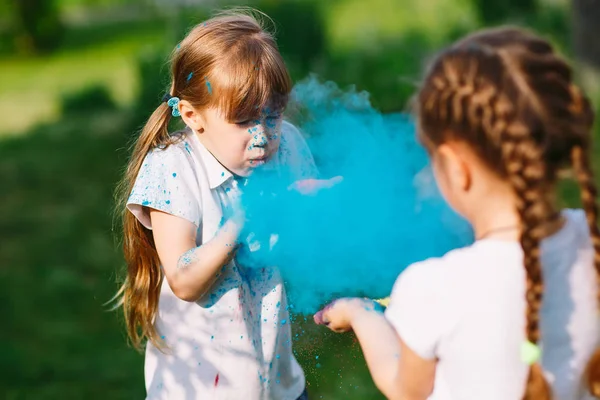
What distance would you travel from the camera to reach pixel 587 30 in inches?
338

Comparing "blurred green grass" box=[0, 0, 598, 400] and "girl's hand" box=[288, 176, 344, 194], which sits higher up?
"girl's hand" box=[288, 176, 344, 194]

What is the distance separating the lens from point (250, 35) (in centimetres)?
221

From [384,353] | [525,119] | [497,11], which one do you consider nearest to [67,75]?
[497,11]

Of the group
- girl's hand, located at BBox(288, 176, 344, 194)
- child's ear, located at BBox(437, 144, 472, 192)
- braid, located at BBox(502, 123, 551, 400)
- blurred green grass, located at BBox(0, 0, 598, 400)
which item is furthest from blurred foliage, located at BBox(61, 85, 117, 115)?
braid, located at BBox(502, 123, 551, 400)

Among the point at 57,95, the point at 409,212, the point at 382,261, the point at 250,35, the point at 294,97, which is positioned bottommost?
the point at 57,95

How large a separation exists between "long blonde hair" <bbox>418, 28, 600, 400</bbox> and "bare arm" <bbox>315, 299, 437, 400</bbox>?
0.72 feet

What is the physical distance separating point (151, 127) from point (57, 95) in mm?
9798

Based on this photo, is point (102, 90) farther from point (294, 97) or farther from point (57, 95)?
point (294, 97)

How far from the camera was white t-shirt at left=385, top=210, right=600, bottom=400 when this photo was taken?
165 centimetres

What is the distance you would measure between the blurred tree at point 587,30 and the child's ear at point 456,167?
745 cm

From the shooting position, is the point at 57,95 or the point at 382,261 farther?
the point at 57,95

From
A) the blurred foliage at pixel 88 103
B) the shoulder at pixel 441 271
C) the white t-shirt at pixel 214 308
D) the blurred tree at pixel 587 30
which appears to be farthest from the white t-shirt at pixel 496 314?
the blurred foliage at pixel 88 103

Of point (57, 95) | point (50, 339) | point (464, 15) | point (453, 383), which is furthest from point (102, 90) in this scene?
point (453, 383)

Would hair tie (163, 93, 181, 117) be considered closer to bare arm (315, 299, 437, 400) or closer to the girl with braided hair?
bare arm (315, 299, 437, 400)
